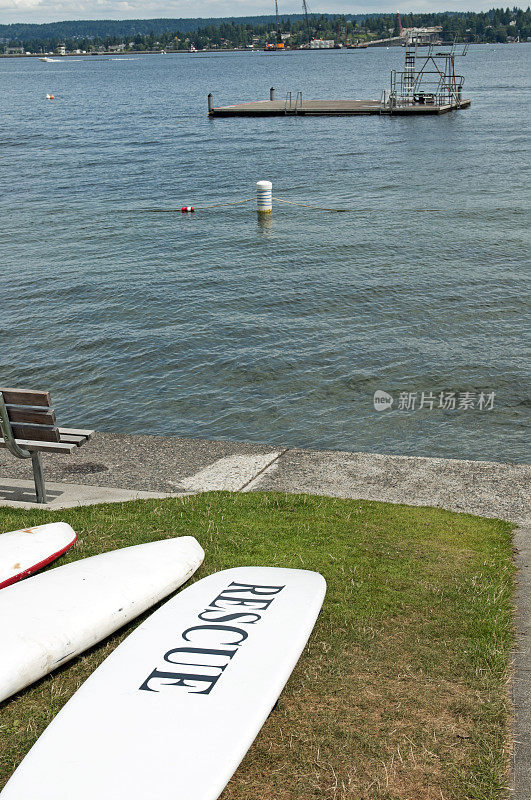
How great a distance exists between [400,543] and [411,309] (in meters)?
12.7

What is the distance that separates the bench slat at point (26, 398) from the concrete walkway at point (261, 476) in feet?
3.33

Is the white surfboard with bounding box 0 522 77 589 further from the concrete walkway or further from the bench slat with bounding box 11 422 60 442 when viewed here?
the bench slat with bounding box 11 422 60 442

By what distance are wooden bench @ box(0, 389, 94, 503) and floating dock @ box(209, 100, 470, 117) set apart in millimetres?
58155

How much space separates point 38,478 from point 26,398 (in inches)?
32.3

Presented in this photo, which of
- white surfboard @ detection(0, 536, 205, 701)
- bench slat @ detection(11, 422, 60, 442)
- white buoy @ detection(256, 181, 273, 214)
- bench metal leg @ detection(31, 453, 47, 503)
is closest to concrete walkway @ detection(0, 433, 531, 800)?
bench metal leg @ detection(31, 453, 47, 503)

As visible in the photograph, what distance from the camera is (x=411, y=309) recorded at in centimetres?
1859

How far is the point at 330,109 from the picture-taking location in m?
63.2

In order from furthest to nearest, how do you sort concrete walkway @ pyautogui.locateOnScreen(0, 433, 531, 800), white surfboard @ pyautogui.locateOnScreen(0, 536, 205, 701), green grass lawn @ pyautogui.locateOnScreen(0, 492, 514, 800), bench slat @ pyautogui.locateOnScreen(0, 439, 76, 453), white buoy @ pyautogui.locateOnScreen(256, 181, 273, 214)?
white buoy @ pyautogui.locateOnScreen(256, 181, 273, 214) → concrete walkway @ pyautogui.locateOnScreen(0, 433, 531, 800) → bench slat @ pyautogui.locateOnScreen(0, 439, 76, 453) → white surfboard @ pyautogui.locateOnScreen(0, 536, 205, 701) → green grass lawn @ pyautogui.locateOnScreen(0, 492, 514, 800)

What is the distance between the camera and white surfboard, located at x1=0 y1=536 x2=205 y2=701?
482 cm

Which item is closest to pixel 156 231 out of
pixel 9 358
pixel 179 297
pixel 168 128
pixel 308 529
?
pixel 179 297

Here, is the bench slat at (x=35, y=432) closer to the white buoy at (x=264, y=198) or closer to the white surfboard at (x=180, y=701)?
the white surfboard at (x=180, y=701)

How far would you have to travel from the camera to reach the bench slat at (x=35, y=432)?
7.82 meters

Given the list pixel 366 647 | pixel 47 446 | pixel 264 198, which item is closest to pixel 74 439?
pixel 47 446

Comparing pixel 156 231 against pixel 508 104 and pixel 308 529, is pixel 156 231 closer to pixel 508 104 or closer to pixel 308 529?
pixel 308 529
